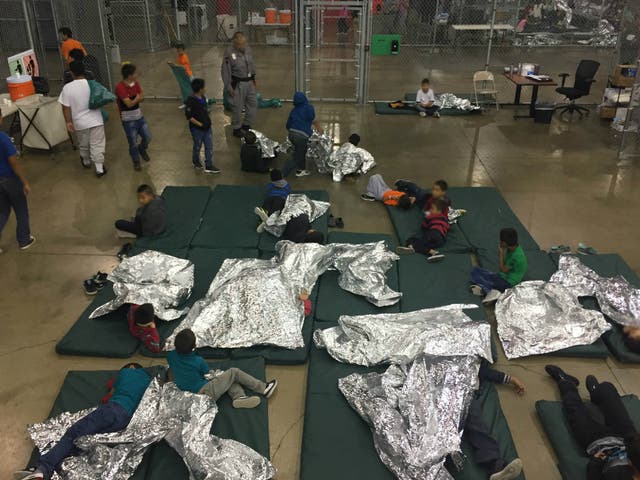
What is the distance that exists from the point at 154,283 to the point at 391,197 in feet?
11.2

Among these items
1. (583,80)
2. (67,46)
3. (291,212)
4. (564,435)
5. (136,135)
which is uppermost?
(67,46)

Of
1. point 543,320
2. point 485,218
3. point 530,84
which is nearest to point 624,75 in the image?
point 530,84

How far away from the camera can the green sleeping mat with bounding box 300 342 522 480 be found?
396 cm

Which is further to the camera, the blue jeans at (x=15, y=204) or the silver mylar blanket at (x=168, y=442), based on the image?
the blue jeans at (x=15, y=204)

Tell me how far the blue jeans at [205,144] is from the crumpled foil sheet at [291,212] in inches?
81.2

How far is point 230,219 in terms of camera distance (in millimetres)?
7113

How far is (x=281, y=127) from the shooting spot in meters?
10.6

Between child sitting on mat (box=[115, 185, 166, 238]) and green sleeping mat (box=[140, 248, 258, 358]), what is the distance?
0.59m

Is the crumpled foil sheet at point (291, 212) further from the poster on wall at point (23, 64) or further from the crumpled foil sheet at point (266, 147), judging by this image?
the poster on wall at point (23, 64)

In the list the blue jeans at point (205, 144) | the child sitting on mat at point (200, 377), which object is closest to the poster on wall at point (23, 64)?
the blue jeans at point (205, 144)

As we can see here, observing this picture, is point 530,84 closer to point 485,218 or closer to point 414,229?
point 485,218

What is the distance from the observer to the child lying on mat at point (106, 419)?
3.86 m

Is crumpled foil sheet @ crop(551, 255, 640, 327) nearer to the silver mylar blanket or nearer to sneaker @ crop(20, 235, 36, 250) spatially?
the silver mylar blanket

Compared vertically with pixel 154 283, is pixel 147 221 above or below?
above
